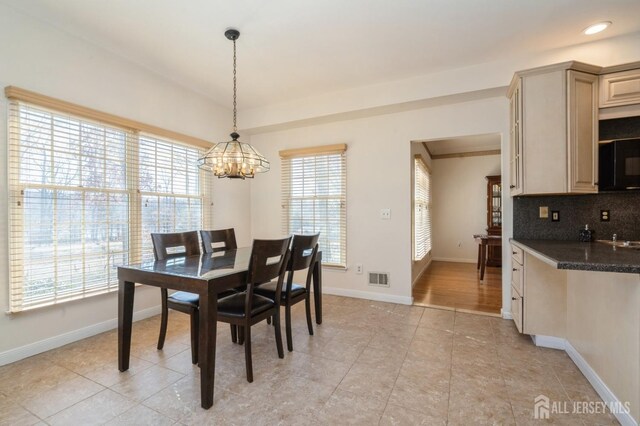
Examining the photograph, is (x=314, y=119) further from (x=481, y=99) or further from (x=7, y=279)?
(x=7, y=279)

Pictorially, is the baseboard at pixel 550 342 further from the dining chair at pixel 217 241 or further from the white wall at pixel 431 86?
the dining chair at pixel 217 241

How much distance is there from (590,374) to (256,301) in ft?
7.57

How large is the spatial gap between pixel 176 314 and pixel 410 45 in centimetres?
372

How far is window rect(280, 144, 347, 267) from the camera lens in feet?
13.1

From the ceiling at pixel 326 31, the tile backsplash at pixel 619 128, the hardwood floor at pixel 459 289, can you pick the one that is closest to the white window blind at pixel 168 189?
the ceiling at pixel 326 31

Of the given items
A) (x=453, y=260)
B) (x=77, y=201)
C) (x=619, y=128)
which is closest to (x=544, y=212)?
(x=619, y=128)

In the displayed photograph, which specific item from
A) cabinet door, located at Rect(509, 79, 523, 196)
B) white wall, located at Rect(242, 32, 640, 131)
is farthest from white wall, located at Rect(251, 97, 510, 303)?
cabinet door, located at Rect(509, 79, 523, 196)

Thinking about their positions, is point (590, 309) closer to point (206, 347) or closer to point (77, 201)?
point (206, 347)

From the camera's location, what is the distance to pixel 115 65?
2.86m

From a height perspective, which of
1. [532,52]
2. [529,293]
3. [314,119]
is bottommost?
[529,293]

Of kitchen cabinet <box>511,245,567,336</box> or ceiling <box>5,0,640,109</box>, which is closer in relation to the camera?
ceiling <box>5,0,640,109</box>

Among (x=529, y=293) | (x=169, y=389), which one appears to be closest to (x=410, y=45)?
(x=529, y=293)

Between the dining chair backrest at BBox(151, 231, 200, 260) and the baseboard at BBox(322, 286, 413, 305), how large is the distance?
1.97m

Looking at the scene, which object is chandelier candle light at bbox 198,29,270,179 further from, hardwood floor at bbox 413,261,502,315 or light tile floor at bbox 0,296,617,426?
hardwood floor at bbox 413,261,502,315
